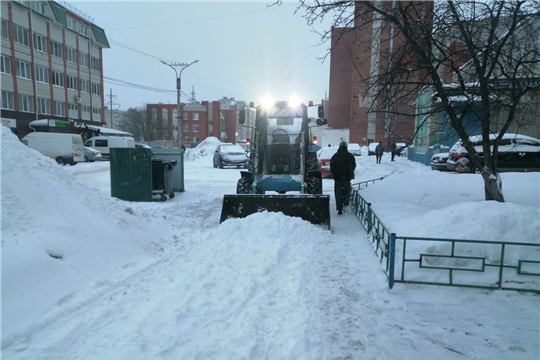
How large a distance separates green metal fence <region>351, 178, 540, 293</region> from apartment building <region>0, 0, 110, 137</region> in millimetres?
35477

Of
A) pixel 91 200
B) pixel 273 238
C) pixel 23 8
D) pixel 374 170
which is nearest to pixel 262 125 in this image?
pixel 273 238

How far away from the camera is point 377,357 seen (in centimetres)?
296

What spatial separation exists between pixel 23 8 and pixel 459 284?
42.2 metres

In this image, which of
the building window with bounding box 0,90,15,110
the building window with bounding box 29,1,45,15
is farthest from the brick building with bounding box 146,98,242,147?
the building window with bounding box 0,90,15,110

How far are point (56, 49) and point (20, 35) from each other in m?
4.39

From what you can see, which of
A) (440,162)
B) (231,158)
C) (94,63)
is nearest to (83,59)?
(94,63)

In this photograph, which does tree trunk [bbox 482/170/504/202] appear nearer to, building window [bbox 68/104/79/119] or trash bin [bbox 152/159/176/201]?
trash bin [bbox 152/159/176/201]

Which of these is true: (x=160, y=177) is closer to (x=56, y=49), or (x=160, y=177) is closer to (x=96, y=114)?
(x=56, y=49)

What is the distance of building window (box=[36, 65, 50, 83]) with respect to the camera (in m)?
34.6

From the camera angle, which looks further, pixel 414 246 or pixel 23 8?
pixel 23 8

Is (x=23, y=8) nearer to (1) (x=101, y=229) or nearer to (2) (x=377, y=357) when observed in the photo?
(1) (x=101, y=229)

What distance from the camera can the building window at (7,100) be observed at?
30.9 m

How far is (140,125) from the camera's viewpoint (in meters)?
71.4

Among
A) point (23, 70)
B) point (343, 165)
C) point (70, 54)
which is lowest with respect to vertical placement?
point (343, 165)
